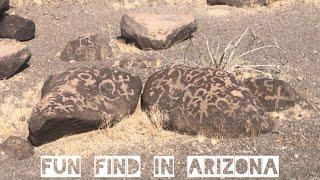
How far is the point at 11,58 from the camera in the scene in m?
11.6

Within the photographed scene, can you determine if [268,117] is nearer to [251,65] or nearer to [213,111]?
[213,111]

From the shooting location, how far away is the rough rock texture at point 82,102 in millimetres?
8516

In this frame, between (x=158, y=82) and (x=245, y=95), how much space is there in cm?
153

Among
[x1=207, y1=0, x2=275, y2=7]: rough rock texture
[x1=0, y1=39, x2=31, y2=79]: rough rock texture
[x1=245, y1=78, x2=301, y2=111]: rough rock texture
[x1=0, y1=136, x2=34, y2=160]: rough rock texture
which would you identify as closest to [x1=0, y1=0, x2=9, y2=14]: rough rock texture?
[x1=0, y1=39, x2=31, y2=79]: rough rock texture

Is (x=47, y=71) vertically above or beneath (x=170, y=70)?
beneath

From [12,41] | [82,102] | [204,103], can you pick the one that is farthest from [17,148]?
[12,41]

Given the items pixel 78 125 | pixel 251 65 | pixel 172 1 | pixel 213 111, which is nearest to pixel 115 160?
pixel 78 125

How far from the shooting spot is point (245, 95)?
9.02 m

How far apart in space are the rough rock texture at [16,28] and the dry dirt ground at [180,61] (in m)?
0.25

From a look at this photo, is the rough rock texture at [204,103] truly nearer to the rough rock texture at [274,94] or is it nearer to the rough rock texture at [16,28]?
the rough rock texture at [274,94]

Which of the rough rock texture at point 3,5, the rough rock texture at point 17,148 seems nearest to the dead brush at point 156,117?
the rough rock texture at point 17,148

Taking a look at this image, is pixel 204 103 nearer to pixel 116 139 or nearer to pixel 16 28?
Answer: pixel 116 139

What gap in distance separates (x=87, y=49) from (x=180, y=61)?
90.3 inches

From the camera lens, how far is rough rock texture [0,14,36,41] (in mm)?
13750
